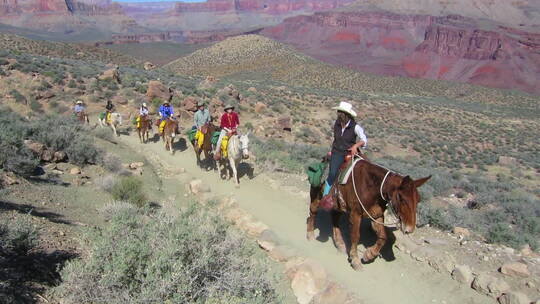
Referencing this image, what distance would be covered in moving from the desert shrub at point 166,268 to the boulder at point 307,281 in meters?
1.53

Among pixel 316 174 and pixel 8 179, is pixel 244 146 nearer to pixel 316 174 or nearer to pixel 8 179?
pixel 316 174

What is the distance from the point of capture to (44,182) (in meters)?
8.49

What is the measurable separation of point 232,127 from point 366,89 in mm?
56716

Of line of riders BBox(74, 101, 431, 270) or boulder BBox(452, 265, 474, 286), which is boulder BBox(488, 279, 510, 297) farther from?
line of riders BBox(74, 101, 431, 270)

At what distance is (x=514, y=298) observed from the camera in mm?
5324

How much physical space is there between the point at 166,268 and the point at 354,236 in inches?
138

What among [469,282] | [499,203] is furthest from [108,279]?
[499,203]

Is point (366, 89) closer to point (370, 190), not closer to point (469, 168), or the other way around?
point (469, 168)

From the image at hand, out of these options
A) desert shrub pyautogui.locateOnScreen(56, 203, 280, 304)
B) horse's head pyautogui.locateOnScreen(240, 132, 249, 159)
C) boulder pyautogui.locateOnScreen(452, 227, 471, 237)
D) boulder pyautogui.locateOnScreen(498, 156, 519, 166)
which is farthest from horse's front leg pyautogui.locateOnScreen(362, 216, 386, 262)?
boulder pyautogui.locateOnScreen(498, 156, 519, 166)

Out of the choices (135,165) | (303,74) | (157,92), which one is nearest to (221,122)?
(135,165)

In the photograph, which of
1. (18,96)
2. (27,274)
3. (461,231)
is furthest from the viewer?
(18,96)

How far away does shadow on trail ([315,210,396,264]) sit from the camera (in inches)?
276

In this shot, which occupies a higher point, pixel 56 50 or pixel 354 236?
pixel 354 236

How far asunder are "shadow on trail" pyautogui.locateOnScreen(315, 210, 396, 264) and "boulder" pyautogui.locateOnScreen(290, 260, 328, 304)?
125 cm
